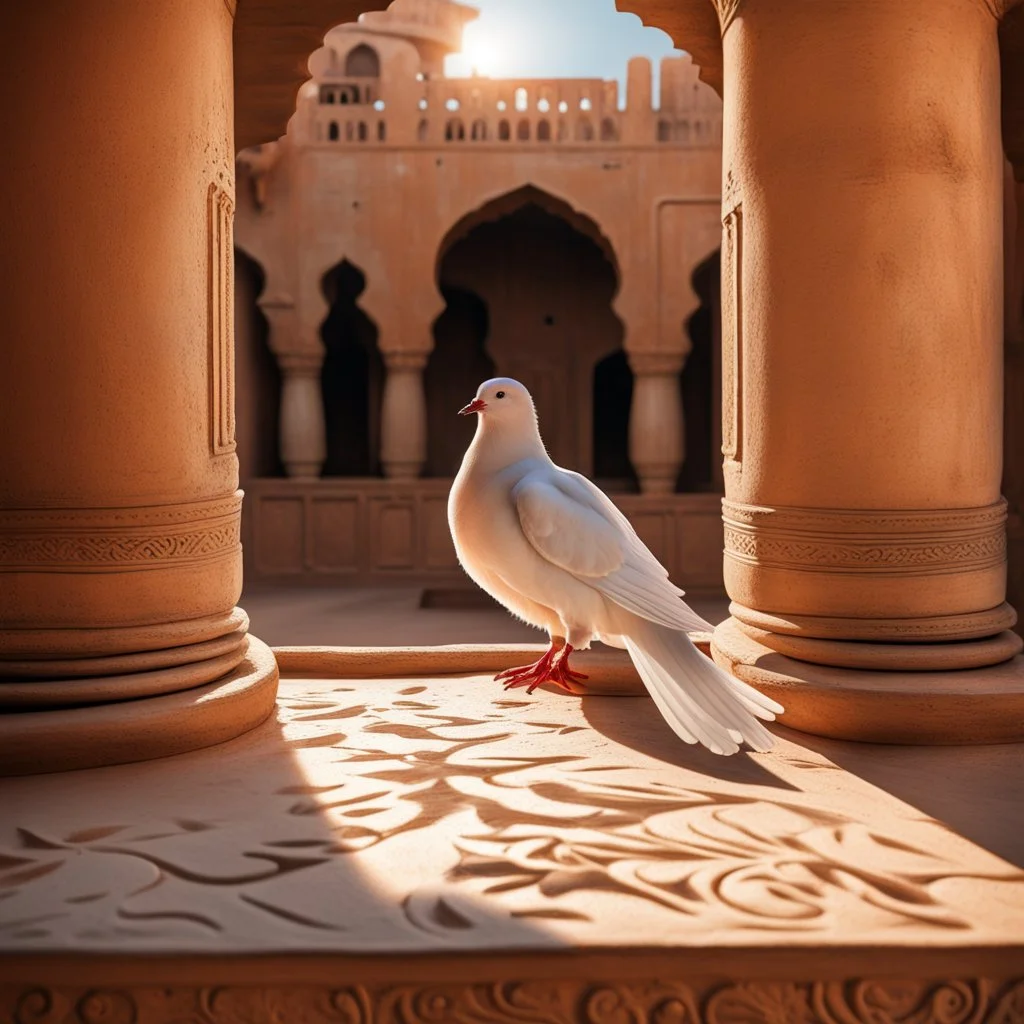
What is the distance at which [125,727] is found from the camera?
8.87ft

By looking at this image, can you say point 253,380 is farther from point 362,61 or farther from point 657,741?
point 657,741

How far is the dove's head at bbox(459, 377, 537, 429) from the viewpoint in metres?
3.15

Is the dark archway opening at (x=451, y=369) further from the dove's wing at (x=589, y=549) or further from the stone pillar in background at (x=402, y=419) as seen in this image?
the dove's wing at (x=589, y=549)

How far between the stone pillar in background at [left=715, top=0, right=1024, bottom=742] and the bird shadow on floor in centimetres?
30

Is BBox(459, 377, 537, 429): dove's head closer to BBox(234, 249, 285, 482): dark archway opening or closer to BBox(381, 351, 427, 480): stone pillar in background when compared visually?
BBox(381, 351, 427, 480): stone pillar in background

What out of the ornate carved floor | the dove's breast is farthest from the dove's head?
the ornate carved floor

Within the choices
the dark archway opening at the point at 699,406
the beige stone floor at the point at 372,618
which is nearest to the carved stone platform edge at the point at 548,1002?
the beige stone floor at the point at 372,618

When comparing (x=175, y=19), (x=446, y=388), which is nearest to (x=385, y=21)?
(x=446, y=388)

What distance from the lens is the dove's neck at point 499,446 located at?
3150 mm

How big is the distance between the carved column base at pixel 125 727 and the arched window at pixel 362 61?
14019mm

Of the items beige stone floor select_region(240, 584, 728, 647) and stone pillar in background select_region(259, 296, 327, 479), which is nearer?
beige stone floor select_region(240, 584, 728, 647)

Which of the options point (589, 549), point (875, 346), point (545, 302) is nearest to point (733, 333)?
point (875, 346)

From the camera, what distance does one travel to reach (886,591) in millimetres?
3064

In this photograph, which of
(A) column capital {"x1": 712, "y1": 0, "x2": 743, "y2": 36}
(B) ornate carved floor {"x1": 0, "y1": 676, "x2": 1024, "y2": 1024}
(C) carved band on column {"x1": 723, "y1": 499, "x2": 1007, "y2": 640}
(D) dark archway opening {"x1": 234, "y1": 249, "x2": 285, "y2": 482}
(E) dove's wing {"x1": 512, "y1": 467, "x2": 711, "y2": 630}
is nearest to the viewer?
(B) ornate carved floor {"x1": 0, "y1": 676, "x2": 1024, "y2": 1024}
